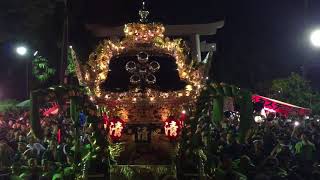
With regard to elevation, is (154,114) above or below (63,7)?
below

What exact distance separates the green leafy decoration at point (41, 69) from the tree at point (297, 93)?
497 inches

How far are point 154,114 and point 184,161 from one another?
1101mm

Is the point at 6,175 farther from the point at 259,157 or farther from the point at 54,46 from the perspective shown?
the point at 54,46

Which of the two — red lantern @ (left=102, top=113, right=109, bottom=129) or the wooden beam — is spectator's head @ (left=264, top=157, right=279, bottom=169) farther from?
the wooden beam

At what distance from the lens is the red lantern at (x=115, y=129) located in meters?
7.87

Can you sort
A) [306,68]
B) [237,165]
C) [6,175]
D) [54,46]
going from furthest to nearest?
[306,68], [54,46], [6,175], [237,165]

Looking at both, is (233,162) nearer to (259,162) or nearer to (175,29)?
(259,162)

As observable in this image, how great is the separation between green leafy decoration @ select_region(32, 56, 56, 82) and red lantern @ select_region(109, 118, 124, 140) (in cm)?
1601

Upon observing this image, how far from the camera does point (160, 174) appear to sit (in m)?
7.38

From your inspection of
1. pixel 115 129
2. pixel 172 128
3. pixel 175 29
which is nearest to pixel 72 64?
pixel 115 129

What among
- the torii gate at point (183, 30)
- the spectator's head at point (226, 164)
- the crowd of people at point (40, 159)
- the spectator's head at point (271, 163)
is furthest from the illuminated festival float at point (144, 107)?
the torii gate at point (183, 30)

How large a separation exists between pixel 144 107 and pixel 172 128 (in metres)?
0.61

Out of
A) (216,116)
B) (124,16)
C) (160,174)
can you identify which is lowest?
(160,174)

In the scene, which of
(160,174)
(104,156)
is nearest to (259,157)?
(160,174)
